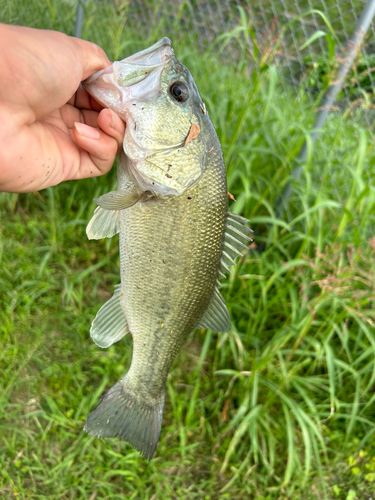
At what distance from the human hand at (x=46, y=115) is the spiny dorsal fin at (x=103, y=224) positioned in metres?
0.22

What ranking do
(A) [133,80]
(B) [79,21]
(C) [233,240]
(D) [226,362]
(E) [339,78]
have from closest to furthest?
(A) [133,80], (C) [233,240], (E) [339,78], (D) [226,362], (B) [79,21]

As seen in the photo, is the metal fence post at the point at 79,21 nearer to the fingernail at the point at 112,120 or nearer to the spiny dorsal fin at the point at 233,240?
the fingernail at the point at 112,120

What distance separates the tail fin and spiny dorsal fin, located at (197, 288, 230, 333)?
0.46 meters

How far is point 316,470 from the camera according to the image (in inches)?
91.7

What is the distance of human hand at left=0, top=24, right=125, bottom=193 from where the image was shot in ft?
3.79

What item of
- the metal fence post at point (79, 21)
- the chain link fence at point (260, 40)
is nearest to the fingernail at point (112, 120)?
the chain link fence at point (260, 40)

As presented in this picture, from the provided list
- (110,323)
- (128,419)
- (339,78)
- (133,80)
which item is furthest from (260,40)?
(128,419)

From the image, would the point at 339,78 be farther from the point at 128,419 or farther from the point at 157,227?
the point at 128,419

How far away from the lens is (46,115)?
147 centimetres

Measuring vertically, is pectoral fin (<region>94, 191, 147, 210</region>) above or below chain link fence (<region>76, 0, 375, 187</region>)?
below

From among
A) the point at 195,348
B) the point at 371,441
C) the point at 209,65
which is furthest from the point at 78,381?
the point at 209,65

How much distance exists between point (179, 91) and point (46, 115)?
60 centimetres

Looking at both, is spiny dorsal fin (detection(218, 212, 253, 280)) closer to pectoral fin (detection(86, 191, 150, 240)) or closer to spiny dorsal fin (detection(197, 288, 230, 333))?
spiny dorsal fin (detection(197, 288, 230, 333))

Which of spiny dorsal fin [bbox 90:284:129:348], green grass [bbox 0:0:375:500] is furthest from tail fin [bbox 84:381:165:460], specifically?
green grass [bbox 0:0:375:500]
